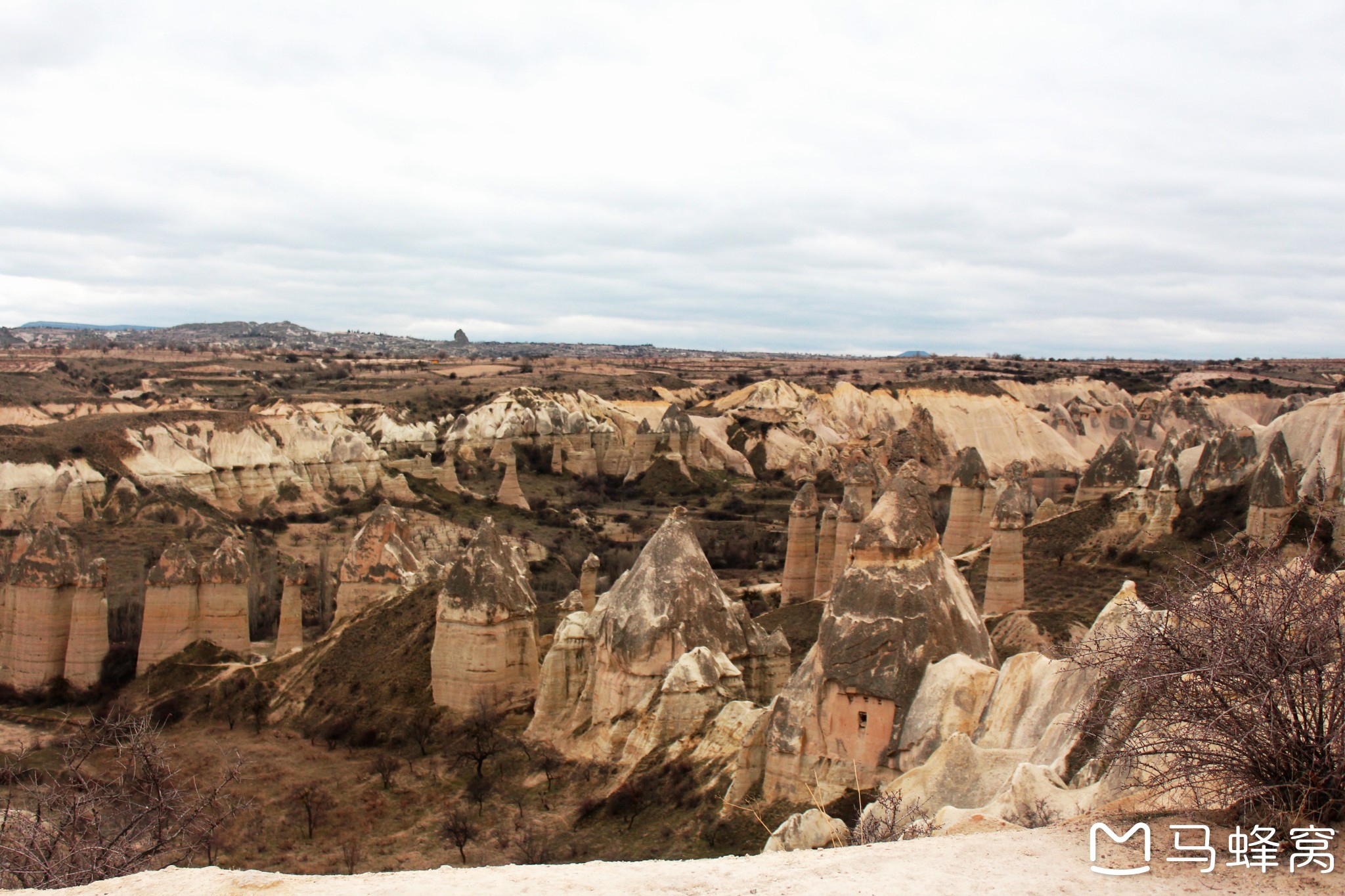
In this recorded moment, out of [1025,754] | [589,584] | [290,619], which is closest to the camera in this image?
[1025,754]

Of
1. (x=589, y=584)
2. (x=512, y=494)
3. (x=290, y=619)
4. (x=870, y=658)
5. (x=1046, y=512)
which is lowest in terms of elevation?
(x=290, y=619)

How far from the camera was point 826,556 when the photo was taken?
2719cm

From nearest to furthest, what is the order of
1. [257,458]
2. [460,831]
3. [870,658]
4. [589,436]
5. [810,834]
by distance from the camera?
[810,834] < [870,658] < [460,831] < [257,458] < [589,436]

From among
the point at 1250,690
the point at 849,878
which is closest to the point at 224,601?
the point at 849,878

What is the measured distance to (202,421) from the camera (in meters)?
46.8

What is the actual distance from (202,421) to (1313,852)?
4861cm

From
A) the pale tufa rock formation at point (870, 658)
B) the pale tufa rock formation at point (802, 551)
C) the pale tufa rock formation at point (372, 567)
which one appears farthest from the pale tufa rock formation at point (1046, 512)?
the pale tufa rock formation at point (870, 658)

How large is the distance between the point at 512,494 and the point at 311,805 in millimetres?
36767

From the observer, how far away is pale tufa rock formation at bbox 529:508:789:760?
14680mm

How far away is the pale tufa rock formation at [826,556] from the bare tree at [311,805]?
14332 millimetres

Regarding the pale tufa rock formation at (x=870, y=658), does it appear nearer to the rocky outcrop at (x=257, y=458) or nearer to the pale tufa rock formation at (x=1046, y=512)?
the pale tufa rock formation at (x=1046, y=512)

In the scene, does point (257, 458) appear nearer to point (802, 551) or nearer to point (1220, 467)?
point (802, 551)

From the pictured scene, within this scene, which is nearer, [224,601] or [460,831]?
[460,831]

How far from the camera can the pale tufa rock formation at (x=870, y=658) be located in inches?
435
